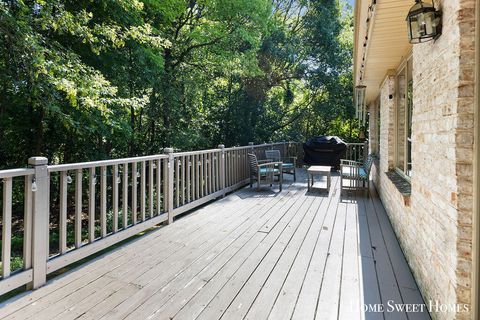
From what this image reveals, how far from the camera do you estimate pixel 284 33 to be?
12.2 metres

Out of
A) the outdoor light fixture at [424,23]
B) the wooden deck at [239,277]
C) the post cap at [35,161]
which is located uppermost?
the outdoor light fixture at [424,23]

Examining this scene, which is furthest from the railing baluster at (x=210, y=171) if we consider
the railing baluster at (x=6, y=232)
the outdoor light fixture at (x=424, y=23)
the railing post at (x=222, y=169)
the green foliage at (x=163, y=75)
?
the outdoor light fixture at (x=424, y=23)

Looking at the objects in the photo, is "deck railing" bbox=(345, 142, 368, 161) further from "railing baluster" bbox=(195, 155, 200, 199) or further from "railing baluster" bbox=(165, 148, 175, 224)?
"railing baluster" bbox=(165, 148, 175, 224)

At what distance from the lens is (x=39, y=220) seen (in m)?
2.34

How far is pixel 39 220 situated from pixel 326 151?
9576mm

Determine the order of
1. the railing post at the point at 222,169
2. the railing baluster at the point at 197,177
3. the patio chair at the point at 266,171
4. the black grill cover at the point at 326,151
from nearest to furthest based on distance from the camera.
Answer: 1. the railing baluster at the point at 197,177
2. the railing post at the point at 222,169
3. the patio chair at the point at 266,171
4. the black grill cover at the point at 326,151

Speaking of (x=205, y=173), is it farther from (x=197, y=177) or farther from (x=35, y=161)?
(x=35, y=161)

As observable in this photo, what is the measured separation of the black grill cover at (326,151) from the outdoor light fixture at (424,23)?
28.1 ft

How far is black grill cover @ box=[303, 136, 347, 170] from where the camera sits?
1041cm

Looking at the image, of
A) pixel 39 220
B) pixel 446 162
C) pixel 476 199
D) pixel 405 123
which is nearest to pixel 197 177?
pixel 39 220

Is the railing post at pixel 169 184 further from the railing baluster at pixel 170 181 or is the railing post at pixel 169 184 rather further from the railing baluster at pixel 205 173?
the railing baluster at pixel 205 173

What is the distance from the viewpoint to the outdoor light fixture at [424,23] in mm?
1960

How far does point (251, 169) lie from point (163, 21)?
5.09 m

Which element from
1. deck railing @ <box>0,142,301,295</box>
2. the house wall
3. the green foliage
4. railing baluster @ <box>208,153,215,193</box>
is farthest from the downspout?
railing baluster @ <box>208,153,215,193</box>
